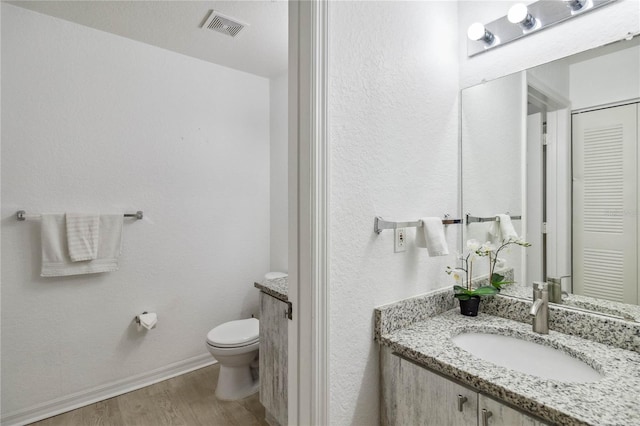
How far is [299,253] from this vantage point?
109cm

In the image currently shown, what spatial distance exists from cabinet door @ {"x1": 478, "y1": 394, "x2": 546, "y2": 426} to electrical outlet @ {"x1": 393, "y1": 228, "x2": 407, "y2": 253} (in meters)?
0.55

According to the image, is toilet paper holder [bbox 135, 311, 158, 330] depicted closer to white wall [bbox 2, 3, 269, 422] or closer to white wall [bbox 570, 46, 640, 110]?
white wall [bbox 2, 3, 269, 422]

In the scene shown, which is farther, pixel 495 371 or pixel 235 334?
pixel 235 334

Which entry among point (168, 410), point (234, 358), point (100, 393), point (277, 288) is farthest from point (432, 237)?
point (100, 393)

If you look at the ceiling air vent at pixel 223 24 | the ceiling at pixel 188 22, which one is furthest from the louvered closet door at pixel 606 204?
the ceiling air vent at pixel 223 24

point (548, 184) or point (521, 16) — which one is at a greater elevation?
Result: point (521, 16)

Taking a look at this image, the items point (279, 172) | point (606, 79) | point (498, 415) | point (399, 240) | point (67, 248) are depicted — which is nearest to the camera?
point (498, 415)

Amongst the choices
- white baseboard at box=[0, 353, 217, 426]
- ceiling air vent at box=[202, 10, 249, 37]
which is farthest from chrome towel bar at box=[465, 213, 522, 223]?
white baseboard at box=[0, 353, 217, 426]

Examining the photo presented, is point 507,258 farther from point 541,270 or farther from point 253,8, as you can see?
point 253,8

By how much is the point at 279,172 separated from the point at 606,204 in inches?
87.1

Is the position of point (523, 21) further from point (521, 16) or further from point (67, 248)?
point (67, 248)

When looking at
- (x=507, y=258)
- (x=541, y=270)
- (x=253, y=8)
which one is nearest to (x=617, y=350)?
(x=541, y=270)

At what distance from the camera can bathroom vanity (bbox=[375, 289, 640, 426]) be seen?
79cm

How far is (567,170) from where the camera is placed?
49.2 inches
